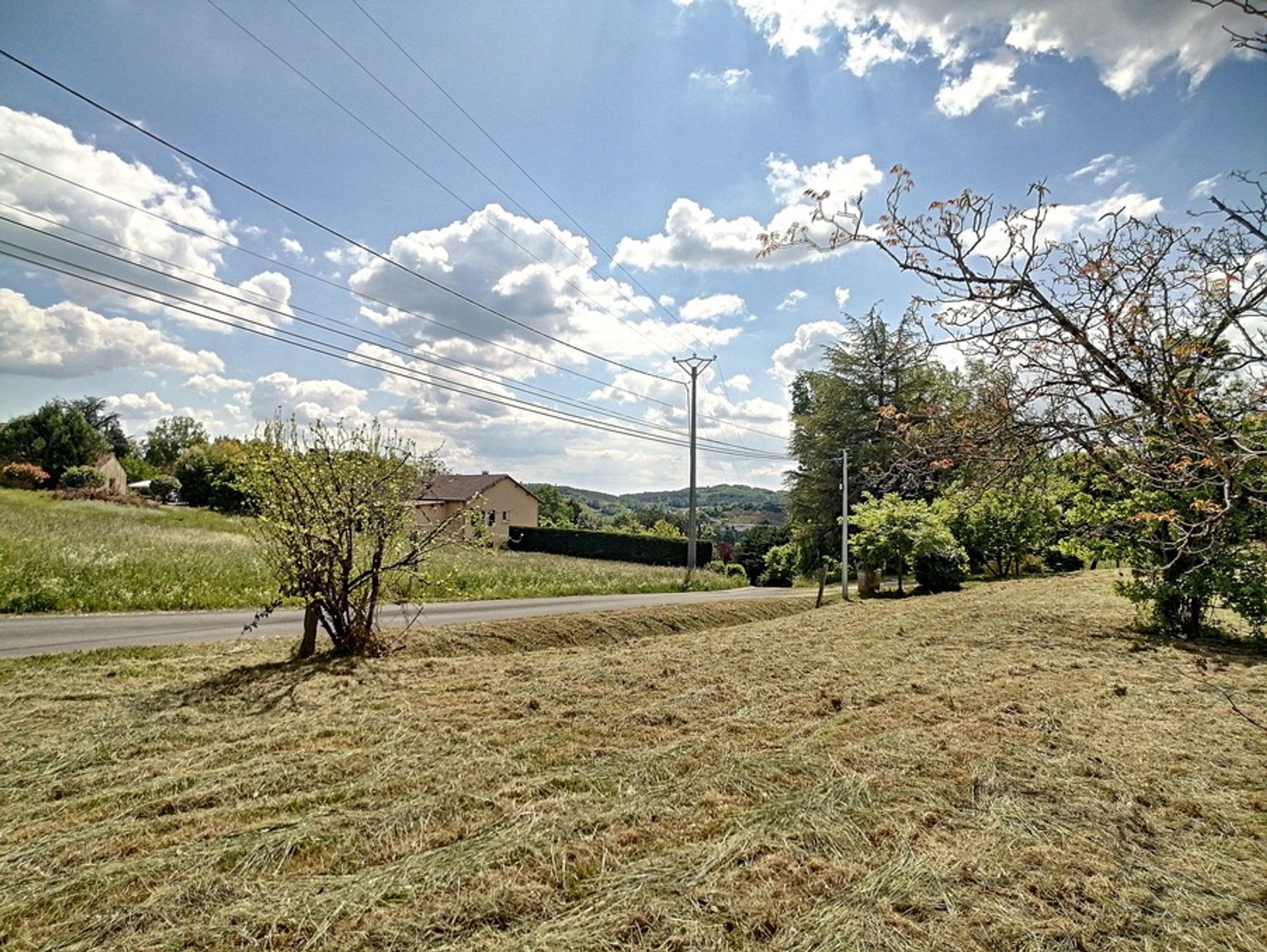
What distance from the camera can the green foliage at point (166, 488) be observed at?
3741cm

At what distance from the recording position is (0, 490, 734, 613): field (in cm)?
1060

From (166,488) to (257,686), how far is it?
4091 cm

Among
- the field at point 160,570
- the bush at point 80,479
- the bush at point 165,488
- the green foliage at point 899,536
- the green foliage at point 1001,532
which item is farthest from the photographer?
the bush at point 165,488

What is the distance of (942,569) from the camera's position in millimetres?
14969

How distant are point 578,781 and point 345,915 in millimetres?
1373

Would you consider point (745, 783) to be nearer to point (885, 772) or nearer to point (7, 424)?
point (885, 772)

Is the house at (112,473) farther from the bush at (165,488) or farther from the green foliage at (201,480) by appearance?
the green foliage at (201,480)

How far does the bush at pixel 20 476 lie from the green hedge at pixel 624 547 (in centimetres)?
2484

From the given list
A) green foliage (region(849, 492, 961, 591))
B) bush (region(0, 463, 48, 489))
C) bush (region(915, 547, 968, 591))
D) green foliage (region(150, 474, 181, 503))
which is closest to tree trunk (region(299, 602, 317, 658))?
green foliage (region(849, 492, 961, 591))

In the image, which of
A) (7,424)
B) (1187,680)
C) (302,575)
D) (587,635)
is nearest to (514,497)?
(7,424)

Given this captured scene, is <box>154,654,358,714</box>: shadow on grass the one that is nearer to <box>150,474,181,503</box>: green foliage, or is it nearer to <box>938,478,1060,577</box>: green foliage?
<box>938,478,1060,577</box>: green foliage

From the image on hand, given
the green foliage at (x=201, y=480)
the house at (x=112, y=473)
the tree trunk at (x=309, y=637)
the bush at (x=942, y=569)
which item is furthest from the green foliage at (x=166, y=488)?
the bush at (x=942, y=569)

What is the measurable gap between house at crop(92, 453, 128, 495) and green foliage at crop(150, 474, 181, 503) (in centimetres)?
177

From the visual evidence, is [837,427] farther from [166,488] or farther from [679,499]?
[679,499]
